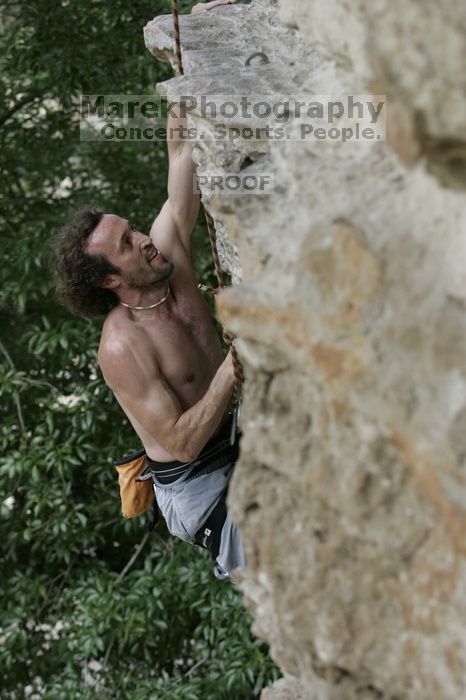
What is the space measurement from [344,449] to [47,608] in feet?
10.4

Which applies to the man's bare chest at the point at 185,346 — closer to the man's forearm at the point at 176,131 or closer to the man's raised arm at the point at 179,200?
the man's raised arm at the point at 179,200

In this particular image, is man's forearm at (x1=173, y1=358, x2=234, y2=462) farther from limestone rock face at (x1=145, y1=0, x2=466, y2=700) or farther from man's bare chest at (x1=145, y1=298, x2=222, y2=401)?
limestone rock face at (x1=145, y1=0, x2=466, y2=700)

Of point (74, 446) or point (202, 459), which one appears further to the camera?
point (74, 446)

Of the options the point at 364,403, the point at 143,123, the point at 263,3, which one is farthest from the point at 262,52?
the point at 143,123

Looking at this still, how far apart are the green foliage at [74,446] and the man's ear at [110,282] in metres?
1.15

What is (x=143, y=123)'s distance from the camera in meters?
3.99

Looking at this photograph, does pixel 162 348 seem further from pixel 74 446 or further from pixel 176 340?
pixel 74 446

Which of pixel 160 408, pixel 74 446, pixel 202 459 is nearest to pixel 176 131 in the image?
pixel 160 408

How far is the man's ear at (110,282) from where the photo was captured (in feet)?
7.73

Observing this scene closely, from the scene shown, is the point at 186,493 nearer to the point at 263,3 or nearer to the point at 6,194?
the point at 263,3

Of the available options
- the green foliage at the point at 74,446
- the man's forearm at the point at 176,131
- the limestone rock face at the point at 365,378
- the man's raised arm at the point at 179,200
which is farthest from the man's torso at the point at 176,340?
the green foliage at the point at 74,446

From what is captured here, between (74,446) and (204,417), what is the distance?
1579 mm

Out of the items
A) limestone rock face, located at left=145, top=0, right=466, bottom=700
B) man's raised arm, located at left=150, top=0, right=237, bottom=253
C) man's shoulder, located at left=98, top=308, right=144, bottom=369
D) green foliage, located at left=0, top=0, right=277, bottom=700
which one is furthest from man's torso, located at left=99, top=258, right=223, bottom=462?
green foliage, located at left=0, top=0, right=277, bottom=700

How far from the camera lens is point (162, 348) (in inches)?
93.0
